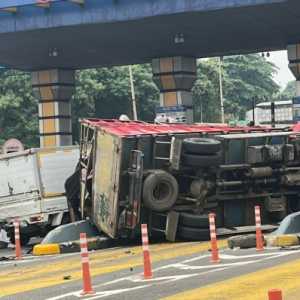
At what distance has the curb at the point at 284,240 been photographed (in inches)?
578

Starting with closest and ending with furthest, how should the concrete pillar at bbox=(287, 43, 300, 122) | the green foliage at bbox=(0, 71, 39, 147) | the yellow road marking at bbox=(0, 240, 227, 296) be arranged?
1. the yellow road marking at bbox=(0, 240, 227, 296)
2. the concrete pillar at bbox=(287, 43, 300, 122)
3. the green foliage at bbox=(0, 71, 39, 147)

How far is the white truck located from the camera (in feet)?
65.9

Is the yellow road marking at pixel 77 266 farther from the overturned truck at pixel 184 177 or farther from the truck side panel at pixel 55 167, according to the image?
the truck side panel at pixel 55 167

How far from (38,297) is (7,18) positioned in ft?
61.8

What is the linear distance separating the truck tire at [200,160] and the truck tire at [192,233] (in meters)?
1.52

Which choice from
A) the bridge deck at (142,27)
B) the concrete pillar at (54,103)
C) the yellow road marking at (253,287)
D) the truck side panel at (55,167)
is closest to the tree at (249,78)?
the concrete pillar at (54,103)

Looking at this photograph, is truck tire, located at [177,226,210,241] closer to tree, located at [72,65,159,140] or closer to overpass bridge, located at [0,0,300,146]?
overpass bridge, located at [0,0,300,146]

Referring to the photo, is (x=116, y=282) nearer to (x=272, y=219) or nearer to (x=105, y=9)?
(x=272, y=219)

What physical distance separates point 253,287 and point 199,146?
8077 mm

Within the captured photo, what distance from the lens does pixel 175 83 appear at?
3331 centimetres

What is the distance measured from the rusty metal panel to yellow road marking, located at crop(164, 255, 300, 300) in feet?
22.0

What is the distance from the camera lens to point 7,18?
2719cm

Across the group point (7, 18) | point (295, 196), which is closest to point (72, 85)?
point (7, 18)

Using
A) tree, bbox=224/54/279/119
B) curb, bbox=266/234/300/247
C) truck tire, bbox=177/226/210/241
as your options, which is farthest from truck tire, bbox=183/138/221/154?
tree, bbox=224/54/279/119
